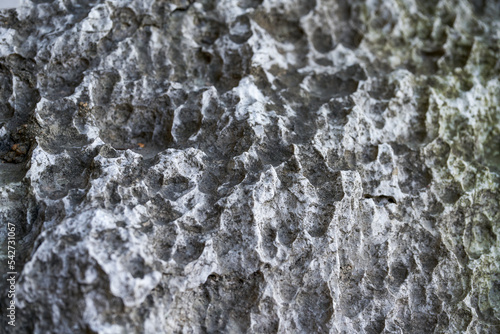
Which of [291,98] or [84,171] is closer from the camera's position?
[84,171]

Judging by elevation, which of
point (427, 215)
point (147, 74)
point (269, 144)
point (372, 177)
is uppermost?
point (147, 74)

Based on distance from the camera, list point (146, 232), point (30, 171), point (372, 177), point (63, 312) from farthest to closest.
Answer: point (372, 177) → point (30, 171) → point (146, 232) → point (63, 312)

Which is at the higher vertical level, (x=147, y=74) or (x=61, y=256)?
(x=147, y=74)

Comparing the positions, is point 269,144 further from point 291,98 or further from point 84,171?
point 84,171

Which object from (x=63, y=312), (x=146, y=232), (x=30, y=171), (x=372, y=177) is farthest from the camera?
(x=372, y=177)

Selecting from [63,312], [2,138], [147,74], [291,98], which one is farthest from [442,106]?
[2,138]

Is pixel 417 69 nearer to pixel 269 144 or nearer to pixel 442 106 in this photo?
pixel 442 106
